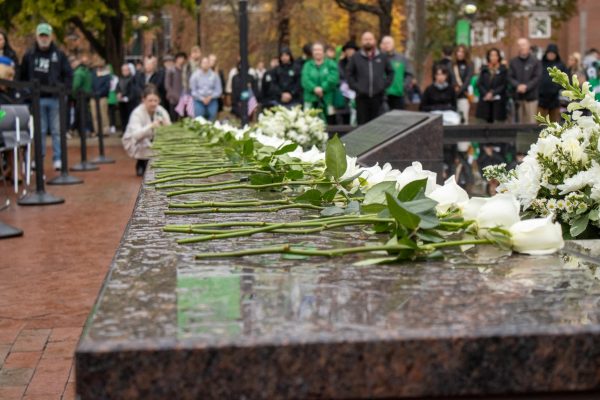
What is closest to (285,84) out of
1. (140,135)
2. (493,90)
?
(493,90)

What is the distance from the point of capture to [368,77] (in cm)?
1900

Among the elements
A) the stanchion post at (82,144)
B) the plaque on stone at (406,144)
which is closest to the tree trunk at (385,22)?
the stanchion post at (82,144)

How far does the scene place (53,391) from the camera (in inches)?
184

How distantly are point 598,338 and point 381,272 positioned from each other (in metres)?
0.60

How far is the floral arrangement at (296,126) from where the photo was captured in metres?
10.9

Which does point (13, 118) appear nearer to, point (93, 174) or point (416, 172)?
point (93, 174)

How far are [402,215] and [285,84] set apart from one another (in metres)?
19.9

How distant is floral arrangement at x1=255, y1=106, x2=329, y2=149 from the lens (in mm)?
10938

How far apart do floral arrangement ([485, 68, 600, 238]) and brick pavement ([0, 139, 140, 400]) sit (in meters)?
2.18

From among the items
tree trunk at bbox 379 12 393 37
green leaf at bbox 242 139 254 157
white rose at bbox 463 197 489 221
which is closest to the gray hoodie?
tree trunk at bbox 379 12 393 37

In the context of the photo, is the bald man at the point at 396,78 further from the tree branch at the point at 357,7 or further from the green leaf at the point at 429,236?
the green leaf at the point at 429,236

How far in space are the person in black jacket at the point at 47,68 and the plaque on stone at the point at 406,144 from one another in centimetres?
724

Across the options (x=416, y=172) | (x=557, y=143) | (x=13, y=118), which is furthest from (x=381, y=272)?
(x=13, y=118)

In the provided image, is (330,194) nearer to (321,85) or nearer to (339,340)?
(339,340)
